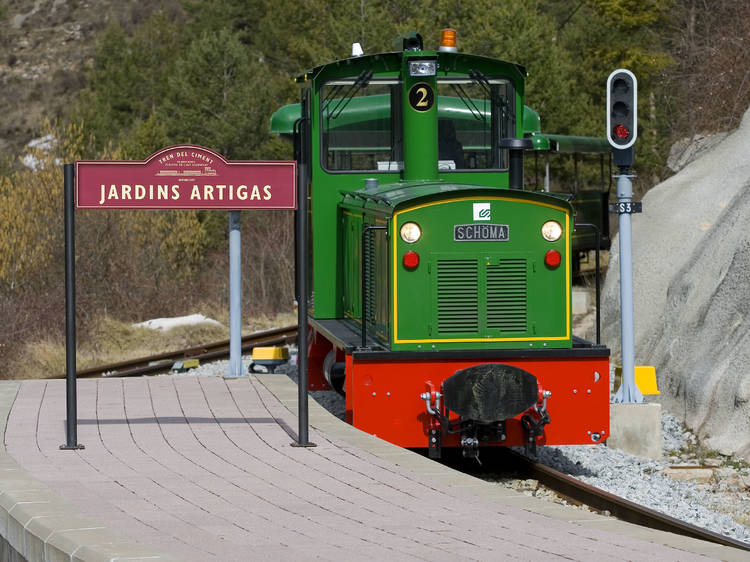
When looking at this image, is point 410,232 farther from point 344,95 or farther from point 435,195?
point 344,95

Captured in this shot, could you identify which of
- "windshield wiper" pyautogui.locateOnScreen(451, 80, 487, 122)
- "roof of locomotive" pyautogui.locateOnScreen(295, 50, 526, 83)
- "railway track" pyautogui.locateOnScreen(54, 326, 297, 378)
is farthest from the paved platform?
"railway track" pyautogui.locateOnScreen(54, 326, 297, 378)

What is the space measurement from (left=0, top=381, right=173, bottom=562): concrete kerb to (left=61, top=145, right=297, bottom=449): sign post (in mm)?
1599

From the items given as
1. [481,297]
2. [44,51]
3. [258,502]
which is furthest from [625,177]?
[44,51]

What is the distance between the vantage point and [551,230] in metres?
9.83

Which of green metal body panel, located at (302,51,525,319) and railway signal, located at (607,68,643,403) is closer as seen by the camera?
green metal body panel, located at (302,51,525,319)

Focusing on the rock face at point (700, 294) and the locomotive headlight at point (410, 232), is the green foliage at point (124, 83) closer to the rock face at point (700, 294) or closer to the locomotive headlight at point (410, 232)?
the rock face at point (700, 294)

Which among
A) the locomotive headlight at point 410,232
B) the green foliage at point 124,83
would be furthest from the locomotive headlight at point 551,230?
the green foliage at point 124,83

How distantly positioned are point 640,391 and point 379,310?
2.95 m

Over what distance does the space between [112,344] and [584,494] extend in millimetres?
13396

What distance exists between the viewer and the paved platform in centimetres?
584

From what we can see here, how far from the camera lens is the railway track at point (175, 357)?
16.4 m

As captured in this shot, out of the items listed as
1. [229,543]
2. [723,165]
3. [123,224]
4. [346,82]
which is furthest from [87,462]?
[123,224]

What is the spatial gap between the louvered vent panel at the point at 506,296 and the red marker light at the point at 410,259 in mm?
596

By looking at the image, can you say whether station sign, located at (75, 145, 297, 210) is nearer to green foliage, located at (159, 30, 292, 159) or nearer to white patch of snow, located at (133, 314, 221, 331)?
white patch of snow, located at (133, 314, 221, 331)
